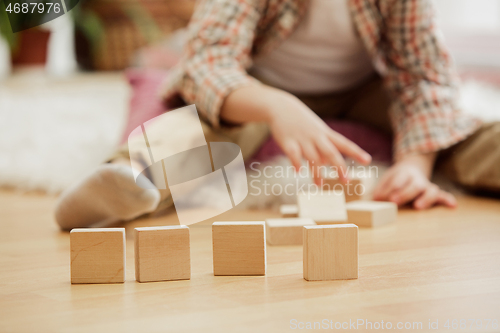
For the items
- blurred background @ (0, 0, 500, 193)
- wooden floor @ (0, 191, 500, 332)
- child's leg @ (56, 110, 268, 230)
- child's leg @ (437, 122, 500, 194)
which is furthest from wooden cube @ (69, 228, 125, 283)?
child's leg @ (437, 122, 500, 194)

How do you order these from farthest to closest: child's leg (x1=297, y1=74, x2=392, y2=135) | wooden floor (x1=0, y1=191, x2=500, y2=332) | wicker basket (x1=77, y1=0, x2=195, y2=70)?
wicker basket (x1=77, y1=0, x2=195, y2=70)
child's leg (x1=297, y1=74, x2=392, y2=135)
wooden floor (x1=0, y1=191, x2=500, y2=332)

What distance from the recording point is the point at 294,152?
0.84 metres

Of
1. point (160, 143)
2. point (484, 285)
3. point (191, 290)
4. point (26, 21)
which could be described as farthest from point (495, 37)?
point (26, 21)

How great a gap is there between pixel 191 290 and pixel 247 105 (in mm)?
491

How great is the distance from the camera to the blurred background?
134cm

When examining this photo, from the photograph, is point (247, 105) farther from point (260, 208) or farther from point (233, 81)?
point (260, 208)

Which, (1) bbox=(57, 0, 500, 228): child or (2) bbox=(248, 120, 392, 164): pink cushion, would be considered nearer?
(1) bbox=(57, 0, 500, 228): child

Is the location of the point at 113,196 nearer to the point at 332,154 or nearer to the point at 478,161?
the point at 332,154

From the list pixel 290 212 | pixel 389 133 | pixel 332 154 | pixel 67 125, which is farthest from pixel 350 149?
pixel 67 125

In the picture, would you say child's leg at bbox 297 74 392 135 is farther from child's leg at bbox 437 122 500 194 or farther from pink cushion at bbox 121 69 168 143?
pink cushion at bbox 121 69 168 143

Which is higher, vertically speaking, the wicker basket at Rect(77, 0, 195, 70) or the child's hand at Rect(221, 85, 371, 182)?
the child's hand at Rect(221, 85, 371, 182)

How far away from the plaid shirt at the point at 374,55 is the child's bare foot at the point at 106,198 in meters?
0.32

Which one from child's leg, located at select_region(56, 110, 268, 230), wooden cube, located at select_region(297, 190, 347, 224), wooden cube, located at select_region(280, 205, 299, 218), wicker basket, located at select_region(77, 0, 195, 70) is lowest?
wicker basket, located at select_region(77, 0, 195, 70)

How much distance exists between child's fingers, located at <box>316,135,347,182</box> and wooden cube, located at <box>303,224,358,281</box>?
10.3 inches
